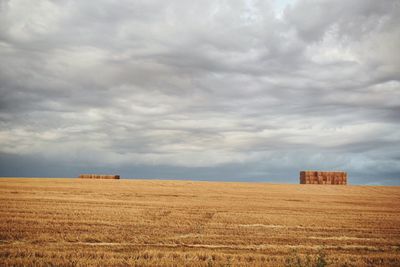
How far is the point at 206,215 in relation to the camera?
24.6m

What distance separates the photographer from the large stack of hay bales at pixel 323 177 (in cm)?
6581

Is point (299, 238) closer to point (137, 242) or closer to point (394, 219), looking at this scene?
point (137, 242)

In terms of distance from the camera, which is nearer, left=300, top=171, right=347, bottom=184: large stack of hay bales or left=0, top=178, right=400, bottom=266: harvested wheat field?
left=0, top=178, right=400, bottom=266: harvested wheat field

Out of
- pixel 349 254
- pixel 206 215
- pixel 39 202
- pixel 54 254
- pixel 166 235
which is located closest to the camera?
pixel 54 254

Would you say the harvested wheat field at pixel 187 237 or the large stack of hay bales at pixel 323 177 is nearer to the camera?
the harvested wheat field at pixel 187 237

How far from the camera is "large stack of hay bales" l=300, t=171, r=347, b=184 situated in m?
65.8

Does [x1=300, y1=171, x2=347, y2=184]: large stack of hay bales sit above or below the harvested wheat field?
above

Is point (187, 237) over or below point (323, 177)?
below

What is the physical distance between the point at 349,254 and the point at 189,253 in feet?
19.3

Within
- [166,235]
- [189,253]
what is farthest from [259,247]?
[166,235]

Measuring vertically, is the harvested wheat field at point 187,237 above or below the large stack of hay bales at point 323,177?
below

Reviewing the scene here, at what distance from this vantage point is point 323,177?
65.9 metres

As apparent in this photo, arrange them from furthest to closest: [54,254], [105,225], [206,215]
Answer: [206,215] → [105,225] → [54,254]

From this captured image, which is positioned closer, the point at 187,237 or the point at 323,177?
the point at 187,237
